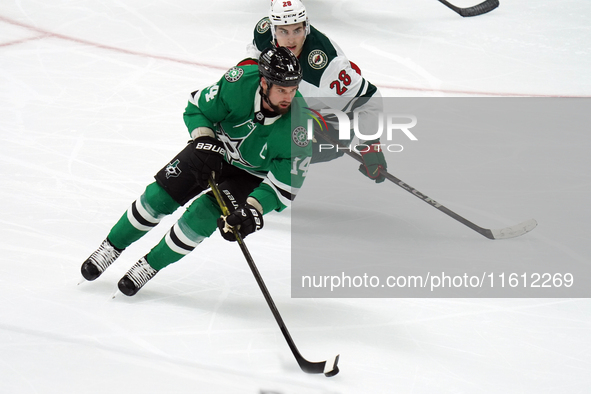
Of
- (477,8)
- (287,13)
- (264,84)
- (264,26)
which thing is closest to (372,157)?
(287,13)

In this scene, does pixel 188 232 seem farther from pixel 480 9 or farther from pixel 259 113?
pixel 480 9

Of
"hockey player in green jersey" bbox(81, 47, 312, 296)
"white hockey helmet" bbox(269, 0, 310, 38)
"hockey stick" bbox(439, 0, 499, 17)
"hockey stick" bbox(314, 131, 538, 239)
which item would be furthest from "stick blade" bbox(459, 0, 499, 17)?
"hockey player in green jersey" bbox(81, 47, 312, 296)


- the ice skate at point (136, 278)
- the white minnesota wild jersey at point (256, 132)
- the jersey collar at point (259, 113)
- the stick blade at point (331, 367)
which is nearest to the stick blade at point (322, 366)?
the stick blade at point (331, 367)

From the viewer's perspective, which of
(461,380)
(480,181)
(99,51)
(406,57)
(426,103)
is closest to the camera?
(461,380)

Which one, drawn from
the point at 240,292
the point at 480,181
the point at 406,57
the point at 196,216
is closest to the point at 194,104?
the point at 196,216

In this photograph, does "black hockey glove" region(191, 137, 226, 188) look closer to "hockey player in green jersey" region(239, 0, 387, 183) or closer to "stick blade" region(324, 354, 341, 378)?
"stick blade" region(324, 354, 341, 378)

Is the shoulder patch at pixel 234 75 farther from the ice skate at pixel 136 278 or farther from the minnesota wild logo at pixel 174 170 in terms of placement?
the ice skate at pixel 136 278

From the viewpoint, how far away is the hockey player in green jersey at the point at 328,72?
305cm

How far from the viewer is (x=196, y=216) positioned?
2.30m

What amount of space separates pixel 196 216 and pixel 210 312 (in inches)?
14.4

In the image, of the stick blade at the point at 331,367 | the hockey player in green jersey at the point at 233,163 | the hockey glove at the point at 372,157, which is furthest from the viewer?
the hockey glove at the point at 372,157

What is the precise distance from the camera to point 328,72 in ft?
10.4

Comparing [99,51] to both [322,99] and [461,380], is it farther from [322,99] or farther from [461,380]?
[461,380]

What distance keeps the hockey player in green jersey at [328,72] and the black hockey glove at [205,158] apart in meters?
0.90
